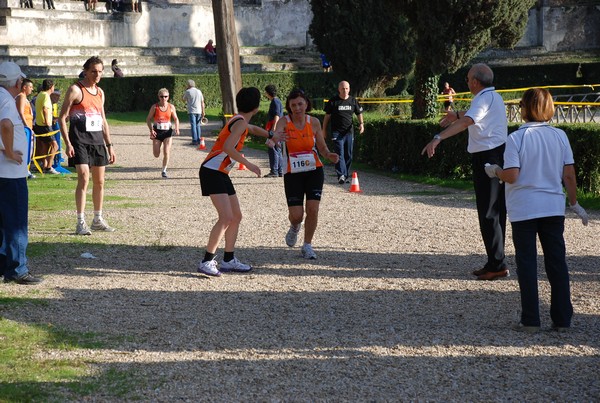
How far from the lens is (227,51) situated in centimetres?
2672

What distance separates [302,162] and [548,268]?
11.5 feet

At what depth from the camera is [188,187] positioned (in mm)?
16672

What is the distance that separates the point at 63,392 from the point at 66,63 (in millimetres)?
34416

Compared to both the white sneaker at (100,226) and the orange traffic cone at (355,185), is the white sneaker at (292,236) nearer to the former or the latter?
the white sneaker at (100,226)

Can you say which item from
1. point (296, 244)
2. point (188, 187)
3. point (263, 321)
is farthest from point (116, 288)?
point (188, 187)

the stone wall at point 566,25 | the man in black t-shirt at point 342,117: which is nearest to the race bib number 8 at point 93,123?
the man in black t-shirt at point 342,117

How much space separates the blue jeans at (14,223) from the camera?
8219mm

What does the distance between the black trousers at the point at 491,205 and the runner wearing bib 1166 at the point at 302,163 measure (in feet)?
5.50

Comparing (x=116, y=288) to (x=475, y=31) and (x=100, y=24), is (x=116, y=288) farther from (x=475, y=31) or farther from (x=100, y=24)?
(x=100, y=24)

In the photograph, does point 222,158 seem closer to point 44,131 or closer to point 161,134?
point 161,134

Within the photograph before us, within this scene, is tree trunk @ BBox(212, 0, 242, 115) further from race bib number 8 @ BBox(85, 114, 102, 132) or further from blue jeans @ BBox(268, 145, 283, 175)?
race bib number 8 @ BBox(85, 114, 102, 132)

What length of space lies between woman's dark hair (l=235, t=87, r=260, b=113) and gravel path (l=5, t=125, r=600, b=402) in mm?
1490

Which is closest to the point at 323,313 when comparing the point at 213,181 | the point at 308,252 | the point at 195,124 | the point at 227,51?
the point at 213,181

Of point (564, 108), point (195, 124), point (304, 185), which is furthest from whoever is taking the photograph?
point (564, 108)
